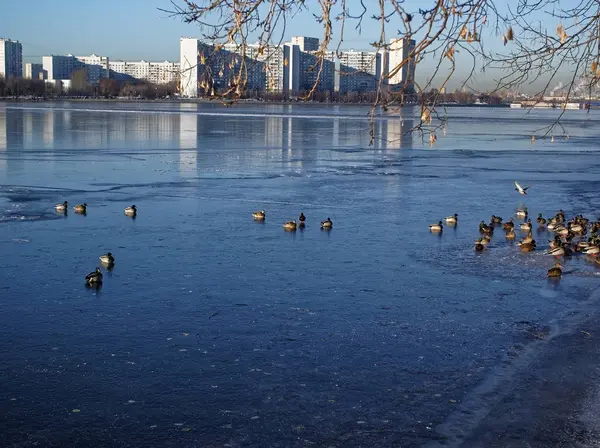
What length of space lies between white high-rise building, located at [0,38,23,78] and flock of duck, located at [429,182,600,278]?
18398 centimetres

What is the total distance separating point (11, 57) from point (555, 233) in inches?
7655

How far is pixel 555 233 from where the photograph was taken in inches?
455

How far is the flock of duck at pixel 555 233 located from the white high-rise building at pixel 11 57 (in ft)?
604

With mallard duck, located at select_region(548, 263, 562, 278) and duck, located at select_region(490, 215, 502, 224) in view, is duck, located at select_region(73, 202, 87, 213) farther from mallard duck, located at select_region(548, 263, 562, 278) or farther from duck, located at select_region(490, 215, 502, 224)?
mallard duck, located at select_region(548, 263, 562, 278)

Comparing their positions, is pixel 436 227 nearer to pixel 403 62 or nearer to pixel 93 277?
pixel 93 277

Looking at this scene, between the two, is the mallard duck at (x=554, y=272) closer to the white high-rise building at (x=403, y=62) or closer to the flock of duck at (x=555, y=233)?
the flock of duck at (x=555, y=233)

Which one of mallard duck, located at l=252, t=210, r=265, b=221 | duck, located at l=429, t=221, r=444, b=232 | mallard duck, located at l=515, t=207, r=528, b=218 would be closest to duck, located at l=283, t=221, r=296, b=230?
mallard duck, located at l=252, t=210, r=265, b=221

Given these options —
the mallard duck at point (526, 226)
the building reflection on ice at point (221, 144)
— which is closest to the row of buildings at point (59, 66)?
the building reflection on ice at point (221, 144)

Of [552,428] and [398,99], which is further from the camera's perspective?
[552,428]

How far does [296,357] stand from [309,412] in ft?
3.23

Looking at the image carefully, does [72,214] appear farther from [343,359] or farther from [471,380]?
[471,380]

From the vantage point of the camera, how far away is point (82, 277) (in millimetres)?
8367

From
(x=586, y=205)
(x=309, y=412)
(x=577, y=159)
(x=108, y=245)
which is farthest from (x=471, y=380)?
(x=577, y=159)

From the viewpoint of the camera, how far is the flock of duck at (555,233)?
33.5 ft
